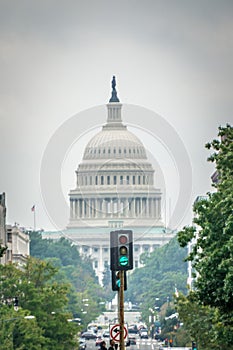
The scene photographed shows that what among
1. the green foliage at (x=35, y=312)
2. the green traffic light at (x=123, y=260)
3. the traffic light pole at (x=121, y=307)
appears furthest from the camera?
the green foliage at (x=35, y=312)

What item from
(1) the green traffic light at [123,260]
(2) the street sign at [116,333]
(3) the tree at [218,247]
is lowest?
(2) the street sign at [116,333]

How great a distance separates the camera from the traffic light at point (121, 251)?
172ft

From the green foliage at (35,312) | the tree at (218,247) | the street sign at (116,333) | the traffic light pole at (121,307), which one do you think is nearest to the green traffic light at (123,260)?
the traffic light pole at (121,307)

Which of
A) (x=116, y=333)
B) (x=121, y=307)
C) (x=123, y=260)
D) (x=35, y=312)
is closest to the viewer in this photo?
(x=123, y=260)

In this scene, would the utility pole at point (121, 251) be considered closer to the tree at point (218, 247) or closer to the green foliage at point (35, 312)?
the tree at point (218, 247)

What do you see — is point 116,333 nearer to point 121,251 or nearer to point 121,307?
point 121,307

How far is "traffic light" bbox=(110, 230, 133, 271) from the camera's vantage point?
172 ft

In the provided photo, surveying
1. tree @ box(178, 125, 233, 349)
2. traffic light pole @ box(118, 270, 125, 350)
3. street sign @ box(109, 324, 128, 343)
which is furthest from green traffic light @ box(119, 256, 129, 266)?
tree @ box(178, 125, 233, 349)

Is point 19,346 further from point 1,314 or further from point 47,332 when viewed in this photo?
point 47,332

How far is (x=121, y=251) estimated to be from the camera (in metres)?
52.5

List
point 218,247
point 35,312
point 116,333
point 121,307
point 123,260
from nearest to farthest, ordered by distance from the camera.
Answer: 1. point 123,260
2. point 121,307
3. point 116,333
4. point 218,247
5. point 35,312

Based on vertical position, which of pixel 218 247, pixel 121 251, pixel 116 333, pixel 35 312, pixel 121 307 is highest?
pixel 35 312

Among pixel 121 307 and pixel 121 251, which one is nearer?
pixel 121 251

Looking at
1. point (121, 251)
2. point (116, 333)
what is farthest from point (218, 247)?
point (121, 251)
